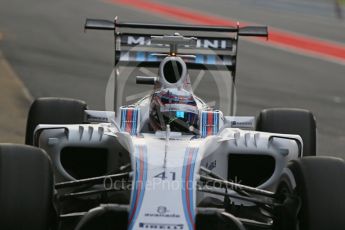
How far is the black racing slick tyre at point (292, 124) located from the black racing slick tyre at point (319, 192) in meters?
2.02

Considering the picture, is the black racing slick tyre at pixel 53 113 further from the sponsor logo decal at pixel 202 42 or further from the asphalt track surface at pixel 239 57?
the asphalt track surface at pixel 239 57

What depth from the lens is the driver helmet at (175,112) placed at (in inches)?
264

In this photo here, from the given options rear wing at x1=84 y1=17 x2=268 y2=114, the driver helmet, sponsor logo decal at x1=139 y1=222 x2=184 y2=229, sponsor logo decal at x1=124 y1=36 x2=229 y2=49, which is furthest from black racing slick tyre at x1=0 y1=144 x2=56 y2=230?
sponsor logo decal at x1=124 y1=36 x2=229 y2=49

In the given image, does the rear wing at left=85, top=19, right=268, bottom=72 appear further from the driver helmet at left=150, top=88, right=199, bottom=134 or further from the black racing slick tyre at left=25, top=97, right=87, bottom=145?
the driver helmet at left=150, top=88, right=199, bottom=134

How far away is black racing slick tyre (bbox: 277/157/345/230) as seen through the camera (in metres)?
5.73

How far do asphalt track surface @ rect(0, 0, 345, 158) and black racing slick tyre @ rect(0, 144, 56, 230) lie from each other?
5401 mm

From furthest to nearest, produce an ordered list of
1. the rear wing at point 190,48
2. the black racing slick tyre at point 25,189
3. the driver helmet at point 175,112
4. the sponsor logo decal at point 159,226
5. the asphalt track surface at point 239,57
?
1. the asphalt track surface at point 239,57
2. the rear wing at point 190,48
3. the driver helmet at point 175,112
4. the black racing slick tyre at point 25,189
5. the sponsor logo decal at point 159,226

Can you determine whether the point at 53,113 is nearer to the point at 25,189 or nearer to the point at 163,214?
the point at 25,189

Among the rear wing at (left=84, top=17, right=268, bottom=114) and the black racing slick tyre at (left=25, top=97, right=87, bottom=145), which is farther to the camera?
the black racing slick tyre at (left=25, top=97, right=87, bottom=145)

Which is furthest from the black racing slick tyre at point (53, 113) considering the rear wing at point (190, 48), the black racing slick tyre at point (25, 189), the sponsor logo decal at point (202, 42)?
the black racing slick tyre at point (25, 189)

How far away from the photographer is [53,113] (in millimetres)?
8133

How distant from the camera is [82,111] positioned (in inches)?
323

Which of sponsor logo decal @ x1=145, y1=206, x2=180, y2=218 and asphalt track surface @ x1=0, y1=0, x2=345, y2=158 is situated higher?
asphalt track surface @ x1=0, y1=0, x2=345, y2=158

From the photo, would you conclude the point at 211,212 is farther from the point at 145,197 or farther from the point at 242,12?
the point at 242,12
